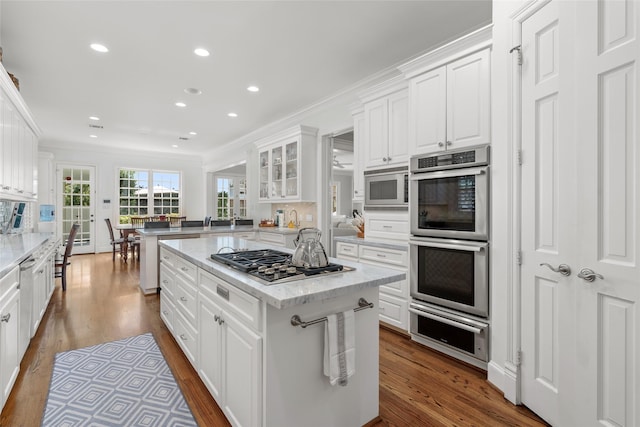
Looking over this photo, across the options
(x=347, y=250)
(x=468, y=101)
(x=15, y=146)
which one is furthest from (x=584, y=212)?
(x=15, y=146)

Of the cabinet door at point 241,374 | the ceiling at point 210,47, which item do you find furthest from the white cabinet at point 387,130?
the cabinet door at point 241,374

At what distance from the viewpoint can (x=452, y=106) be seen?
8.10 ft

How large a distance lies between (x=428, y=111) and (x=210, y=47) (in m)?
2.27

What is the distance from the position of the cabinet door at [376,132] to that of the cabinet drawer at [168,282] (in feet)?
7.38

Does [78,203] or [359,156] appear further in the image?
[78,203]

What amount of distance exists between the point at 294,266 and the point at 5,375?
1.88 metres

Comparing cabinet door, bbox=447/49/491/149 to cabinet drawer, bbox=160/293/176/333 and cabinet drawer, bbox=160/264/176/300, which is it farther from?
cabinet drawer, bbox=160/293/176/333

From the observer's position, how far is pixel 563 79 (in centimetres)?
158

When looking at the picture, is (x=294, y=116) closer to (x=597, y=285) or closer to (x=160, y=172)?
(x=597, y=285)

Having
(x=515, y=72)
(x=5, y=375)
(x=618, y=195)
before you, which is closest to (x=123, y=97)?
(x=5, y=375)

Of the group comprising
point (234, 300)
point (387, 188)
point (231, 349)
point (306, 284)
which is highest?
point (387, 188)

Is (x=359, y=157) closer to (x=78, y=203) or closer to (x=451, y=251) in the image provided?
(x=451, y=251)

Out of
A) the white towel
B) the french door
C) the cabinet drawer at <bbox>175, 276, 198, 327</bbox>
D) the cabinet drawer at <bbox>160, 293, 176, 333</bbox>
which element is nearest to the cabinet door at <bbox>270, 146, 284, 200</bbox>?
the cabinet drawer at <bbox>160, 293, 176, 333</bbox>

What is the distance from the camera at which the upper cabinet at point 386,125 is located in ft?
9.92
